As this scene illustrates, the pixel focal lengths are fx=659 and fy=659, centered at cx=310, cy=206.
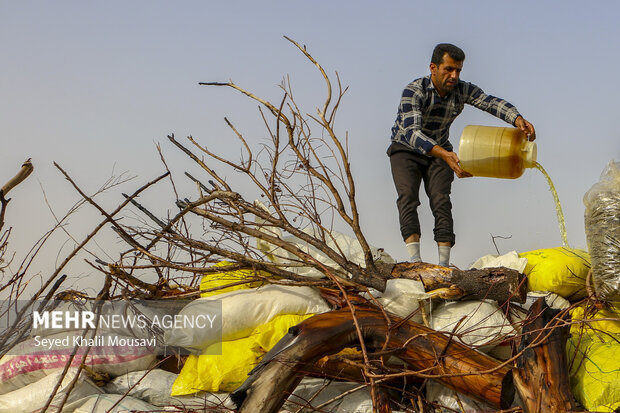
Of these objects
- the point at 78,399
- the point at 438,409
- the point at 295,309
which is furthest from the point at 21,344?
the point at 438,409

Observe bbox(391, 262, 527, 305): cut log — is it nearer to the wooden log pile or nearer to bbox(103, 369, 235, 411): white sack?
the wooden log pile

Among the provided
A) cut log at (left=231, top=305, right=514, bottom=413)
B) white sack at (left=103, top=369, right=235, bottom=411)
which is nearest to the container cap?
cut log at (left=231, top=305, right=514, bottom=413)

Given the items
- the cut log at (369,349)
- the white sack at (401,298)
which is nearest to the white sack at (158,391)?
the cut log at (369,349)

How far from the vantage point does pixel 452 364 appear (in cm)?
284

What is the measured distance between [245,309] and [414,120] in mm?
1610

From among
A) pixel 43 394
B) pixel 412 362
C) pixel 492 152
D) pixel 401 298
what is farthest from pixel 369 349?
pixel 43 394

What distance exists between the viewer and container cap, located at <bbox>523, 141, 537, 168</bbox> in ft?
12.3

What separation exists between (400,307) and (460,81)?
6.08 feet

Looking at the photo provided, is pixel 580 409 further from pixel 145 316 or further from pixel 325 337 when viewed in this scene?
pixel 145 316

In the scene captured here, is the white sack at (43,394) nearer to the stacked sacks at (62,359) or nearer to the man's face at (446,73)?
the stacked sacks at (62,359)

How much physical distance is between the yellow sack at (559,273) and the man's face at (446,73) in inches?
48.7

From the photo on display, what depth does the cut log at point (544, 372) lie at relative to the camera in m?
2.62

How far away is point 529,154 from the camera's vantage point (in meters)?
3.74

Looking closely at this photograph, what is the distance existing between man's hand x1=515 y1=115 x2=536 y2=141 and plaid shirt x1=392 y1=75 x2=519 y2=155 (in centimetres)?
11
